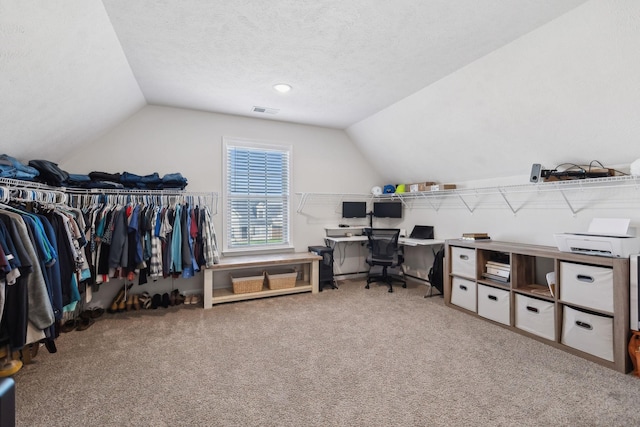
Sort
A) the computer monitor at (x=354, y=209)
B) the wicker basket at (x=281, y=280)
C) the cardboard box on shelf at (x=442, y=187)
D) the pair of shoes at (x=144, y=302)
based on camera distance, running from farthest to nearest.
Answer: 1. the computer monitor at (x=354, y=209)
2. the cardboard box on shelf at (x=442, y=187)
3. the wicker basket at (x=281, y=280)
4. the pair of shoes at (x=144, y=302)

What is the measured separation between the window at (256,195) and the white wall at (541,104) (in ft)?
5.73

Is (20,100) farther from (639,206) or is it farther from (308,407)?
(639,206)

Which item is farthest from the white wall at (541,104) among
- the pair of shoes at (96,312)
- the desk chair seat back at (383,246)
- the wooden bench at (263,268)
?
the pair of shoes at (96,312)

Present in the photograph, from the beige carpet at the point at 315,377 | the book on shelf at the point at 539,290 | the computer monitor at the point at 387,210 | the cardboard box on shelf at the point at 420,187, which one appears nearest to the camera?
the beige carpet at the point at 315,377

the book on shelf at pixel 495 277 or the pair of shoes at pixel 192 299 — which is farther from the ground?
the book on shelf at pixel 495 277

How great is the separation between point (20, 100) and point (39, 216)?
33.0 inches

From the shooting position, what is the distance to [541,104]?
277 cm

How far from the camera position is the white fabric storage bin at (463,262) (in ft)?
11.5

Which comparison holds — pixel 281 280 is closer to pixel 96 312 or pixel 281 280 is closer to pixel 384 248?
pixel 384 248

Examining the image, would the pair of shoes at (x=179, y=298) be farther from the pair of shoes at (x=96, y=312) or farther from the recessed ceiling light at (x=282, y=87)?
the recessed ceiling light at (x=282, y=87)

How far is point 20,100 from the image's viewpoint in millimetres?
2148

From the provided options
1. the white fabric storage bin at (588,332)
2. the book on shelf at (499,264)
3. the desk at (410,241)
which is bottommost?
the white fabric storage bin at (588,332)

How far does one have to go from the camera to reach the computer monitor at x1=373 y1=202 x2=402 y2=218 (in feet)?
17.2

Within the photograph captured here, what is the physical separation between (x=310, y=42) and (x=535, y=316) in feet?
10.6
